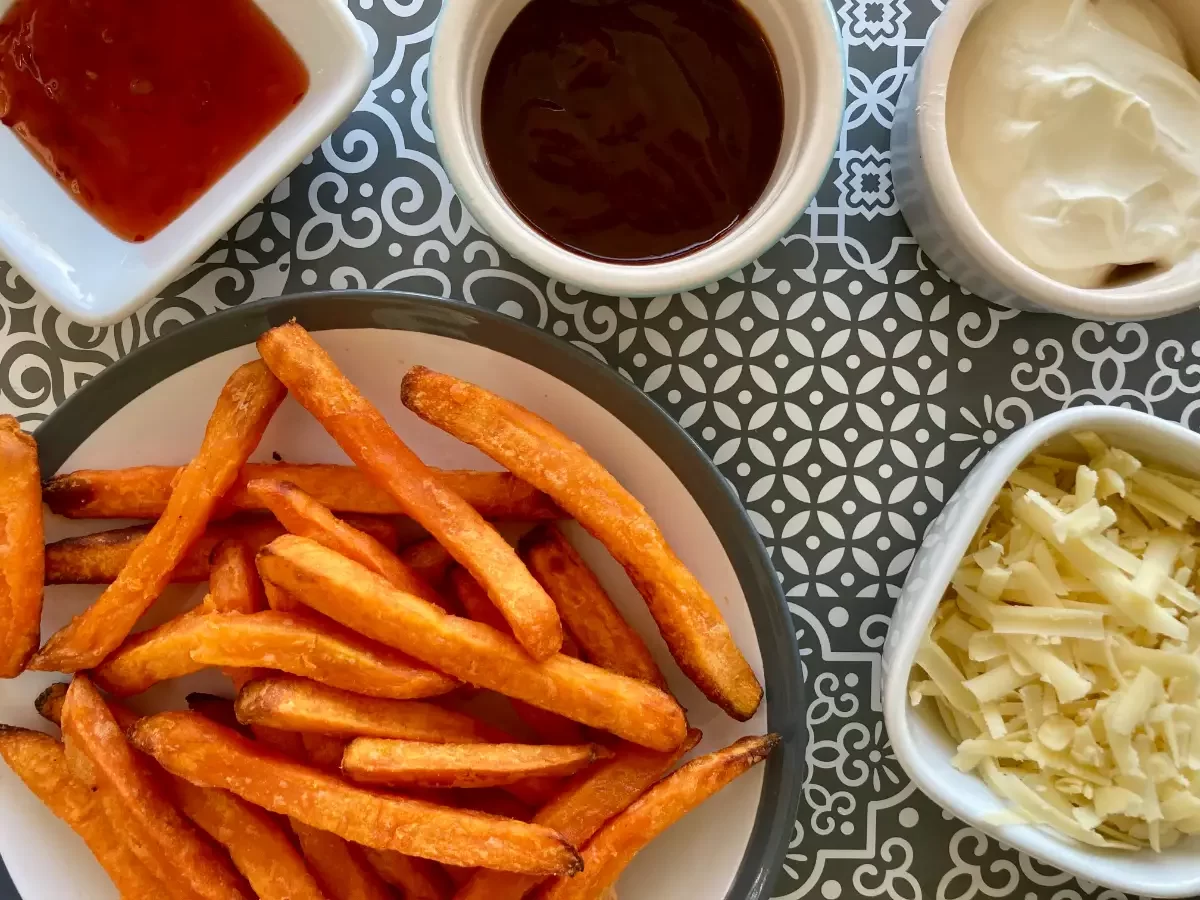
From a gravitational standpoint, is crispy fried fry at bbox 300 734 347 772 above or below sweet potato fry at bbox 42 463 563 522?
below

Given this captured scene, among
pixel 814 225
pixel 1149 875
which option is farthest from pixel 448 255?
pixel 1149 875

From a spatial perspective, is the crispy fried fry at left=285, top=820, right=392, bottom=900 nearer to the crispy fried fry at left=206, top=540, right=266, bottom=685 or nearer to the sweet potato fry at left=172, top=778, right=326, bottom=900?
the sweet potato fry at left=172, top=778, right=326, bottom=900

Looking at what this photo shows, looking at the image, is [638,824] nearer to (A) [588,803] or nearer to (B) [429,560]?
(A) [588,803]

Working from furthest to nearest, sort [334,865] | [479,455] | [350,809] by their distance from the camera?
[479,455] < [334,865] < [350,809]

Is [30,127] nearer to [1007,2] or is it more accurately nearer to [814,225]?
[814,225]

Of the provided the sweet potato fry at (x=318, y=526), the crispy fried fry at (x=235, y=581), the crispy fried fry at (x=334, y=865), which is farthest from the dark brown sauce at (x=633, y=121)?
the crispy fried fry at (x=334, y=865)

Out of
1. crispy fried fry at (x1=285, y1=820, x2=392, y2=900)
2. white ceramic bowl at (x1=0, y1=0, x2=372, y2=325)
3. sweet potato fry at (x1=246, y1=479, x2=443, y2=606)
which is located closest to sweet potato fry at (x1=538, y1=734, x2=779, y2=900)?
crispy fried fry at (x1=285, y1=820, x2=392, y2=900)

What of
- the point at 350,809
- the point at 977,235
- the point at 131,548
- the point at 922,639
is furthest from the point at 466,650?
the point at 977,235
